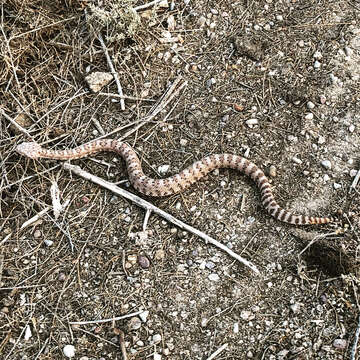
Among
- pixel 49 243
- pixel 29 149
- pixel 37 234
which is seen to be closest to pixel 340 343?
pixel 49 243

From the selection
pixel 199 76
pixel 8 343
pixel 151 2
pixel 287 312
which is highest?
pixel 151 2

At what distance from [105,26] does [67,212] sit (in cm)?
293

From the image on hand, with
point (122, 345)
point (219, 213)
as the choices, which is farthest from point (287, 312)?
point (122, 345)

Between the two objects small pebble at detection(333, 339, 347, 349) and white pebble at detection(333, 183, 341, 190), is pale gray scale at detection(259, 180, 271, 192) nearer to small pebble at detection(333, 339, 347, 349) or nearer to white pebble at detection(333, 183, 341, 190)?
white pebble at detection(333, 183, 341, 190)

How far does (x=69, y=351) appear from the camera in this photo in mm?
5562

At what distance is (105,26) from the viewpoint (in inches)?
291

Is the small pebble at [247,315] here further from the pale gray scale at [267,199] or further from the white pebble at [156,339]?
the pale gray scale at [267,199]

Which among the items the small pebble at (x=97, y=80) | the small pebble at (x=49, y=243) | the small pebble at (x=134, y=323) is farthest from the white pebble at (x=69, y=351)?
the small pebble at (x=97, y=80)

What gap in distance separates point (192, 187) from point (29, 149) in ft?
7.56

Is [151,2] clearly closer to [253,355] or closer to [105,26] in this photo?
[105,26]

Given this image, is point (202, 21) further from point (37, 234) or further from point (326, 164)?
point (37, 234)

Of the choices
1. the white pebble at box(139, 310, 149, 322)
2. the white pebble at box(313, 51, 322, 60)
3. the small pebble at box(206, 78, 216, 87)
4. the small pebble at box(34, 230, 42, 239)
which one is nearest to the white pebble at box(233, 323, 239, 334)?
the white pebble at box(139, 310, 149, 322)

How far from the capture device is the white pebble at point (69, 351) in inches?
219

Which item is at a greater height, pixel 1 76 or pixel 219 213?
pixel 1 76
